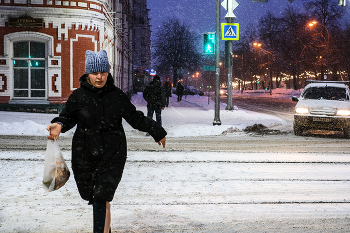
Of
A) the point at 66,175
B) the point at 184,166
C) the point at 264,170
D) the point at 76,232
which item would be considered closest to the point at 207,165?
the point at 184,166

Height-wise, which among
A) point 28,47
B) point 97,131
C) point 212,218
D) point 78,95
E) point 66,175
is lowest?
point 212,218

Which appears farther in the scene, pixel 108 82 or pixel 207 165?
pixel 207 165

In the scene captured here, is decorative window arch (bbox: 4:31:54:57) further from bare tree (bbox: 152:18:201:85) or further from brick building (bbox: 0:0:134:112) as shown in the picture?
bare tree (bbox: 152:18:201:85)

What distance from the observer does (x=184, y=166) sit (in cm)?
848

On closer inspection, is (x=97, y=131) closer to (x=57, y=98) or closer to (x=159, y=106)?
(x=159, y=106)

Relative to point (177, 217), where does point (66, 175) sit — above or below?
above

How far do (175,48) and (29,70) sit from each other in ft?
171

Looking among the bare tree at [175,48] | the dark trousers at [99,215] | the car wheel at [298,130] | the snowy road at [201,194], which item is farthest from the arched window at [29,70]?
the bare tree at [175,48]

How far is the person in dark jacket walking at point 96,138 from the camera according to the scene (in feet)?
12.5

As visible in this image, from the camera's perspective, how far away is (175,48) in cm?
7106

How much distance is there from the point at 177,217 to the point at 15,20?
1712cm

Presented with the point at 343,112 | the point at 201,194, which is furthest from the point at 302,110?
the point at 201,194

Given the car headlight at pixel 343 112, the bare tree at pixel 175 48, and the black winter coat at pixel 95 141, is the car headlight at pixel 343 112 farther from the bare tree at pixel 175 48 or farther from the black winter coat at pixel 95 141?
the bare tree at pixel 175 48

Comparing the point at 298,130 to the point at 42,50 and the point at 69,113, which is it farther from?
the point at 42,50
